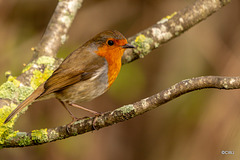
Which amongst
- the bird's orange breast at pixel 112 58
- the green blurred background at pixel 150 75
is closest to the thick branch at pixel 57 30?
the bird's orange breast at pixel 112 58

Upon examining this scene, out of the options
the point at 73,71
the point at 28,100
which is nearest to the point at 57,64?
the point at 73,71

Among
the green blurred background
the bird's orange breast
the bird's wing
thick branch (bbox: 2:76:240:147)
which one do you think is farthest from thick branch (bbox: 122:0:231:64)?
the green blurred background

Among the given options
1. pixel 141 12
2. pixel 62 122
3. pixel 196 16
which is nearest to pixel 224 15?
pixel 141 12

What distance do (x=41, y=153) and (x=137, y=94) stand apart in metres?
1.69

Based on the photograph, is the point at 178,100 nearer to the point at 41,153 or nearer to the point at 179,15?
the point at 179,15

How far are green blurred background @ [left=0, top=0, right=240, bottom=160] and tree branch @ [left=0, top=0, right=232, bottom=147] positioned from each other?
99 cm

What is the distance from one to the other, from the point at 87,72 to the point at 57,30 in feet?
2.16

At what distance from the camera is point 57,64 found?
389 centimetres

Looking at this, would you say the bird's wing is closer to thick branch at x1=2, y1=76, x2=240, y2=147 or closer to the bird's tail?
the bird's tail

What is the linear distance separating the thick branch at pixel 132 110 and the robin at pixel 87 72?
61 centimetres

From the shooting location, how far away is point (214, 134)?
16.2 ft

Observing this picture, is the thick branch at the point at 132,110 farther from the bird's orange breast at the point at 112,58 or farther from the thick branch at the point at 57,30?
the thick branch at the point at 57,30

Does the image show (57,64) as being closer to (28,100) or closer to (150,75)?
(28,100)

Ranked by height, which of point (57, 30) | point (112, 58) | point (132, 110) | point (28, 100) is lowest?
point (132, 110)
